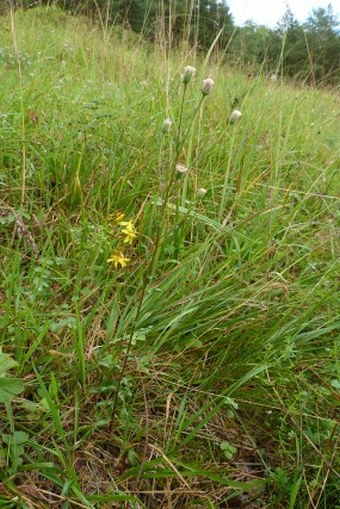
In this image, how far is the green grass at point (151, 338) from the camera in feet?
2.93

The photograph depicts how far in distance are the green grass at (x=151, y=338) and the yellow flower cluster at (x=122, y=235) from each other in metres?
0.03

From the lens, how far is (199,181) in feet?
5.67

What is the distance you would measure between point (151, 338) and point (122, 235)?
1.21 feet

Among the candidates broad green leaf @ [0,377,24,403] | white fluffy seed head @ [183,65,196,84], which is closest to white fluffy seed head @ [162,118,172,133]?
white fluffy seed head @ [183,65,196,84]

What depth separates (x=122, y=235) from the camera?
1.35 metres

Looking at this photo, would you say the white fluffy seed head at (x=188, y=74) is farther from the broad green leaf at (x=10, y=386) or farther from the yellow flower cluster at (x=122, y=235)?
the broad green leaf at (x=10, y=386)

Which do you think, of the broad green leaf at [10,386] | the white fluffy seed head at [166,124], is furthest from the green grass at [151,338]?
the white fluffy seed head at [166,124]

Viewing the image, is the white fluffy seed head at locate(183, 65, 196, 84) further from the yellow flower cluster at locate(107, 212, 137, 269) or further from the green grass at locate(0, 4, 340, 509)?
the yellow flower cluster at locate(107, 212, 137, 269)

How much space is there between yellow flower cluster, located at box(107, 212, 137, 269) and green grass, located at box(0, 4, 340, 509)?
0.03m

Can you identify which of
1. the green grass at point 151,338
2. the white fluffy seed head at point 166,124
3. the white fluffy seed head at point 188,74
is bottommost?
the green grass at point 151,338

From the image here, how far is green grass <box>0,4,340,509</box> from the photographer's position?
35.2 inches

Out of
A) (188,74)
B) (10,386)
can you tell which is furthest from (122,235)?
(10,386)

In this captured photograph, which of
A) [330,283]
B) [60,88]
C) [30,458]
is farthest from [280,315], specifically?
[60,88]

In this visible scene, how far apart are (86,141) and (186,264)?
A: 72 cm
